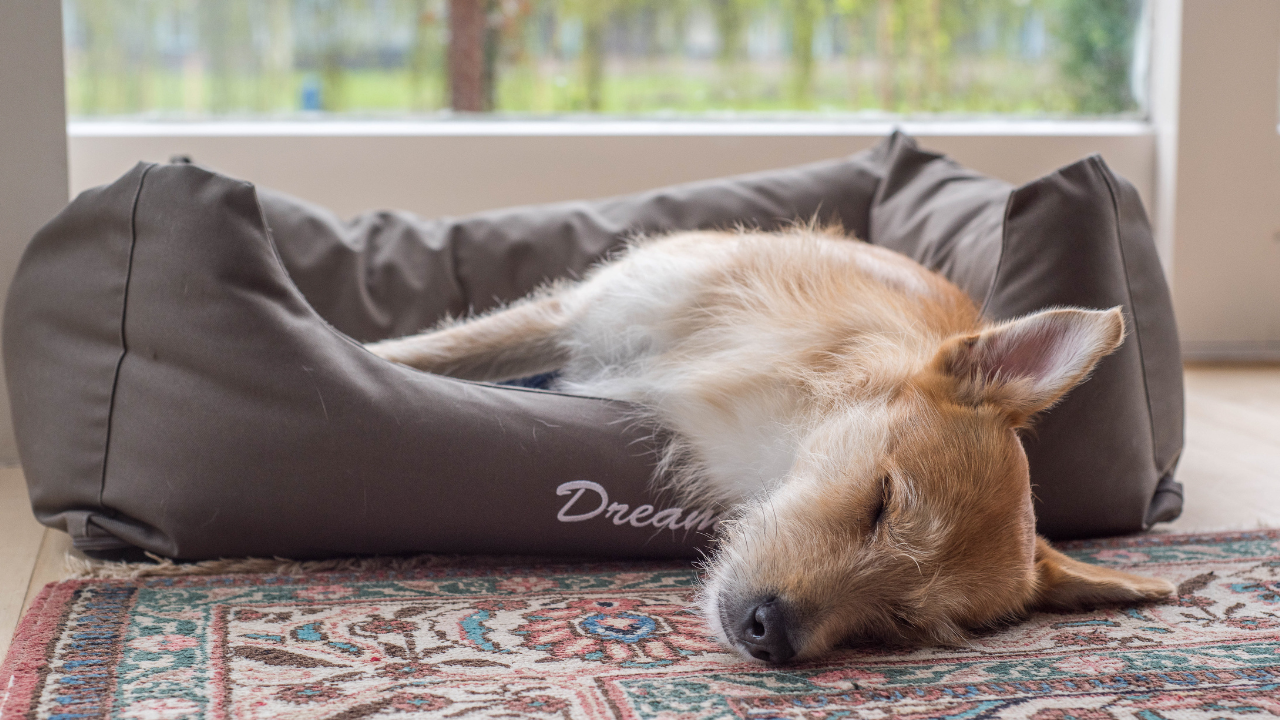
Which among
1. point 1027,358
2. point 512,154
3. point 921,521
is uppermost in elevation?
point 512,154

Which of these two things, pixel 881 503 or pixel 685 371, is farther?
pixel 685 371

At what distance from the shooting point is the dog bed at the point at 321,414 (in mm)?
1793

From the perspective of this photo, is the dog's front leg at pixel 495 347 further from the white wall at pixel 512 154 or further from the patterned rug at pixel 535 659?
the white wall at pixel 512 154

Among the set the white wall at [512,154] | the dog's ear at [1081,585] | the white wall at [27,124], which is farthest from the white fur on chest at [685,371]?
the white wall at [512,154]

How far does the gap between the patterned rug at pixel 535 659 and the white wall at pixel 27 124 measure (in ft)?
3.80

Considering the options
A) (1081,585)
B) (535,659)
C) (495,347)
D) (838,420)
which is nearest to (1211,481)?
(1081,585)

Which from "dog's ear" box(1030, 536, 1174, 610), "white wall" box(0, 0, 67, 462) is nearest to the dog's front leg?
"white wall" box(0, 0, 67, 462)

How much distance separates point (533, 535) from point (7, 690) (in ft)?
2.77

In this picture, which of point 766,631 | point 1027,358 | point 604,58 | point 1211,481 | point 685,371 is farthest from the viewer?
point 604,58

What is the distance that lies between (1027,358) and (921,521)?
36cm

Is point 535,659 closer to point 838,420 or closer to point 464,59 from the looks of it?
point 838,420

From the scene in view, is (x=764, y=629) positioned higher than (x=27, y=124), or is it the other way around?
(x=27, y=124)

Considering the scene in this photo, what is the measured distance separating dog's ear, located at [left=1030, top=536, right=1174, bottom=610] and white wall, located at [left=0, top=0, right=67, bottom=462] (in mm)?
2339

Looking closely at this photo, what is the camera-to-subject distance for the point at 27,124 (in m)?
2.47
